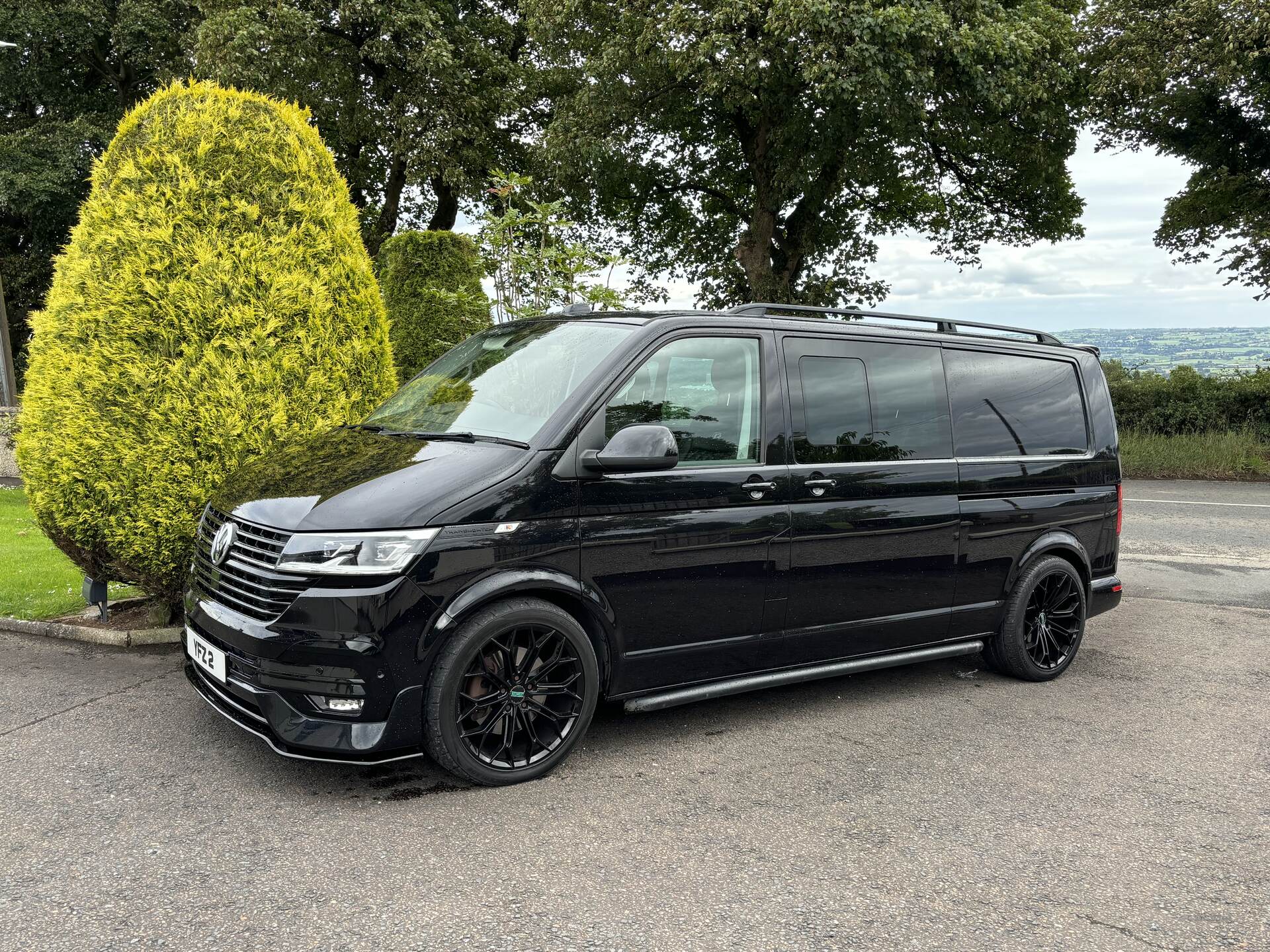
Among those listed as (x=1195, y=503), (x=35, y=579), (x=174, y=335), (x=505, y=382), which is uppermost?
(x=174, y=335)

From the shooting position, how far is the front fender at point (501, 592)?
149 inches

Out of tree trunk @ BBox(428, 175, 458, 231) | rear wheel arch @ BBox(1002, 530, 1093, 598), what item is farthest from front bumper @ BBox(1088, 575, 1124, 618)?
tree trunk @ BBox(428, 175, 458, 231)

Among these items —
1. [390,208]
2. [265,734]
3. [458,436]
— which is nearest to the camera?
[265,734]

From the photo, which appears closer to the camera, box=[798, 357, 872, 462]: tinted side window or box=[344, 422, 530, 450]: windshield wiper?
box=[344, 422, 530, 450]: windshield wiper

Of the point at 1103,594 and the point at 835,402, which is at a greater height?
Answer: the point at 835,402

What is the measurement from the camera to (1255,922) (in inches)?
122

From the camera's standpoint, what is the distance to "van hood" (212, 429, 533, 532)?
378cm

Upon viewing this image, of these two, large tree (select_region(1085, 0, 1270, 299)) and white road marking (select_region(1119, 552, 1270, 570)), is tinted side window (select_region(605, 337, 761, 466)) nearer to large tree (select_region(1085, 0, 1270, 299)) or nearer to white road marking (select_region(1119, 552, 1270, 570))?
white road marking (select_region(1119, 552, 1270, 570))

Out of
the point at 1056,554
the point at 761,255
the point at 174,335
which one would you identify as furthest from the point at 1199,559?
the point at 761,255

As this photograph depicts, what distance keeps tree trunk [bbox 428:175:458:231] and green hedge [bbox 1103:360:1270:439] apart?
52.9 feet

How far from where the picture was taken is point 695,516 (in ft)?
14.4

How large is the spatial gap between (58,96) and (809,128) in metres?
18.7

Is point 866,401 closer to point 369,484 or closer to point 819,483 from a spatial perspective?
point 819,483

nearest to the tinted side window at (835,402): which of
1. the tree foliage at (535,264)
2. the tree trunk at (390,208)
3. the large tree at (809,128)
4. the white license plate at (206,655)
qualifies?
the white license plate at (206,655)
